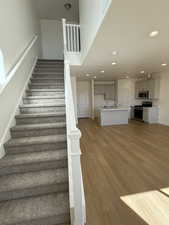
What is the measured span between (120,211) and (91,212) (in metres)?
0.36

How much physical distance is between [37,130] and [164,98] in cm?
602

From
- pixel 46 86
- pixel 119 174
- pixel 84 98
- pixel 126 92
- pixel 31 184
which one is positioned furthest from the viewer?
pixel 84 98

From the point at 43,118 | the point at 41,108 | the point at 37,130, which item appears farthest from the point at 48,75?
the point at 37,130

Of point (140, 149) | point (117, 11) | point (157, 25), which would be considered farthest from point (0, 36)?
point (140, 149)

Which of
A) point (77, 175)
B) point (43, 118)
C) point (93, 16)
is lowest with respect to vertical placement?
point (77, 175)

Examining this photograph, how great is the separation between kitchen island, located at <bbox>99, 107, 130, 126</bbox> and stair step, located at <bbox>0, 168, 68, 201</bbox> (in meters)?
4.61

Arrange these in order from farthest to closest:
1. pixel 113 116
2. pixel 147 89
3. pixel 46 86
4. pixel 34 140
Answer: pixel 147 89, pixel 113 116, pixel 46 86, pixel 34 140

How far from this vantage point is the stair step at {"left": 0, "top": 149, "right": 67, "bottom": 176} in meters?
1.78

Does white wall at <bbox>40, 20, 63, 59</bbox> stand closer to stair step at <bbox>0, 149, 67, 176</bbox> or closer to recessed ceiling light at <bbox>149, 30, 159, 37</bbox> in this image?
recessed ceiling light at <bbox>149, 30, 159, 37</bbox>

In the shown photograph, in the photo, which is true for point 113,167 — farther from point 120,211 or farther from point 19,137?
point 19,137

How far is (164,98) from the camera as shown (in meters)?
5.99

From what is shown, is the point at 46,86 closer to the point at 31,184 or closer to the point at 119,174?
the point at 31,184

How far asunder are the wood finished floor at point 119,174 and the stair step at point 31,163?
2.07 ft

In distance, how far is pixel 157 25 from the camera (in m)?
1.92
